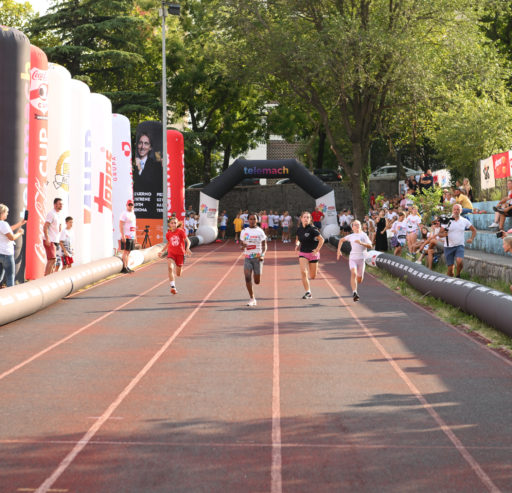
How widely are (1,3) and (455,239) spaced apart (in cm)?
4860

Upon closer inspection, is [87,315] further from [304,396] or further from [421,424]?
[421,424]

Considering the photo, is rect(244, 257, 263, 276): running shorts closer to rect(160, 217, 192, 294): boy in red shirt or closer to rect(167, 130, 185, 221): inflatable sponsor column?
rect(160, 217, 192, 294): boy in red shirt

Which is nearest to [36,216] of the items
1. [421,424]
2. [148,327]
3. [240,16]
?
[148,327]

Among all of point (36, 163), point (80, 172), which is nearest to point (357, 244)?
point (36, 163)

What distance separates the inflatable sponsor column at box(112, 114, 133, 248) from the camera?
30.0 meters

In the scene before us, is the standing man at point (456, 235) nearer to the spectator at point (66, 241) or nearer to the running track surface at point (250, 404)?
the running track surface at point (250, 404)

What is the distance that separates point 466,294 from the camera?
13805 millimetres

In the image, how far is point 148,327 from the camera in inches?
515

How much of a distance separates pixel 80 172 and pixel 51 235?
4877mm

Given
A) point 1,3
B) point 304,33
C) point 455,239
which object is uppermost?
point 1,3

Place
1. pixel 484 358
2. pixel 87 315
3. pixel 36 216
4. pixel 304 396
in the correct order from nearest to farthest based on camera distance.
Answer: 1. pixel 304 396
2. pixel 484 358
3. pixel 87 315
4. pixel 36 216

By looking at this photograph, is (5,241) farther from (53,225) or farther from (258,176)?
(258,176)

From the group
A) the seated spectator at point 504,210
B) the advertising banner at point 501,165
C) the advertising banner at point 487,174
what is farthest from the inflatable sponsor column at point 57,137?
the advertising banner at point 487,174

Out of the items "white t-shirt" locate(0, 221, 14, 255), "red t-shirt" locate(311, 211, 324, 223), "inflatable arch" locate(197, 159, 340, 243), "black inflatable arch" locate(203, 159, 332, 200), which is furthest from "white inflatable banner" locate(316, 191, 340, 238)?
"white t-shirt" locate(0, 221, 14, 255)
